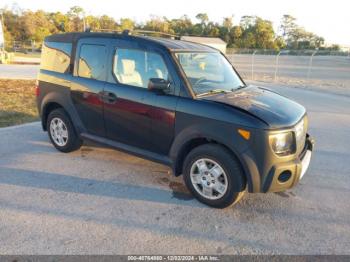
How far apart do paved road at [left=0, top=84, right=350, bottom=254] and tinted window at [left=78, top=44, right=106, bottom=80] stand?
1.34 meters

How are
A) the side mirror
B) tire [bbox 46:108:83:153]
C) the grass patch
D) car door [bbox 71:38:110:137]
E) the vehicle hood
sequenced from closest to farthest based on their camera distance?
the vehicle hood, the side mirror, car door [bbox 71:38:110:137], tire [bbox 46:108:83:153], the grass patch

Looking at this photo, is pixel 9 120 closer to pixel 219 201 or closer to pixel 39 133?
pixel 39 133

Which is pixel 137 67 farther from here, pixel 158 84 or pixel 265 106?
pixel 265 106

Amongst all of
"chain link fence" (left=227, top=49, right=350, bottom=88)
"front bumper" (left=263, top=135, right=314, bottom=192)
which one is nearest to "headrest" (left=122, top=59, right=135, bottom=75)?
"front bumper" (left=263, top=135, right=314, bottom=192)

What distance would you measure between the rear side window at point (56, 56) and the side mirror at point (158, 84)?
1.82 m

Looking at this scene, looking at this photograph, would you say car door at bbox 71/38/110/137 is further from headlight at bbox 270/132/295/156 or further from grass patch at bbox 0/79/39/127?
grass patch at bbox 0/79/39/127

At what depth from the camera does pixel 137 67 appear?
3.69m

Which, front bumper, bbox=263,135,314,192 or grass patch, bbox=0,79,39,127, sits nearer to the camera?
front bumper, bbox=263,135,314,192

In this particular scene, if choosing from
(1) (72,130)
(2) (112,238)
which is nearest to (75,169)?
(1) (72,130)

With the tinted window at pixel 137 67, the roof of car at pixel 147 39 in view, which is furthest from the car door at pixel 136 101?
the roof of car at pixel 147 39

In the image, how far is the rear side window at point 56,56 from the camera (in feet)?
14.5

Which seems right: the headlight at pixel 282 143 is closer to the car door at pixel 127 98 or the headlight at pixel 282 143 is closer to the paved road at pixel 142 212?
the paved road at pixel 142 212

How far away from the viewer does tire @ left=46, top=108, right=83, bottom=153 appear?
14.9ft

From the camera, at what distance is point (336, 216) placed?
315cm
